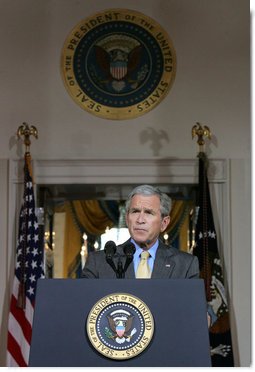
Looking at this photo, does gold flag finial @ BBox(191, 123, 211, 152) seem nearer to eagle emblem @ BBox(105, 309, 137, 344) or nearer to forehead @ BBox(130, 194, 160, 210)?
forehead @ BBox(130, 194, 160, 210)

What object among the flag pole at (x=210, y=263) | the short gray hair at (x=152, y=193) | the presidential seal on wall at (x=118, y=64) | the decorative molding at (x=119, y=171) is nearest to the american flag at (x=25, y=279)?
the decorative molding at (x=119, y=171)

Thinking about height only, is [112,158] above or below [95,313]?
above

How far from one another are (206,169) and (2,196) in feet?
5.85

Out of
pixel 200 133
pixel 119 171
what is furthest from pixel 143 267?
pixel 119 171

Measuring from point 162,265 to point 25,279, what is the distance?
3560 mm

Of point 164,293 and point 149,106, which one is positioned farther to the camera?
point 149,106

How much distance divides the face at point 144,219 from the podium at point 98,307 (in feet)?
2.59

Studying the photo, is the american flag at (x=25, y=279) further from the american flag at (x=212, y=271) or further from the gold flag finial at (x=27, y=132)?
the american flag at (x=212, y=271)

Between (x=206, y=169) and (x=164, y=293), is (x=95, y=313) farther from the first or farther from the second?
(x=206, y=169)

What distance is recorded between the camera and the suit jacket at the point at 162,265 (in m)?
4.62

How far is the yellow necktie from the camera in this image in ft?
15.5

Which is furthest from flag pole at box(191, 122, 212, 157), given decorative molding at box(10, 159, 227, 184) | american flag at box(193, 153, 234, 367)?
decorative molding at box(10, 159, 227, 184)

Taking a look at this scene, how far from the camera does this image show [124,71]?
8.91 metres

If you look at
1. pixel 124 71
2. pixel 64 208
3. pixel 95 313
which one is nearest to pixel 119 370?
pixel 95 313
